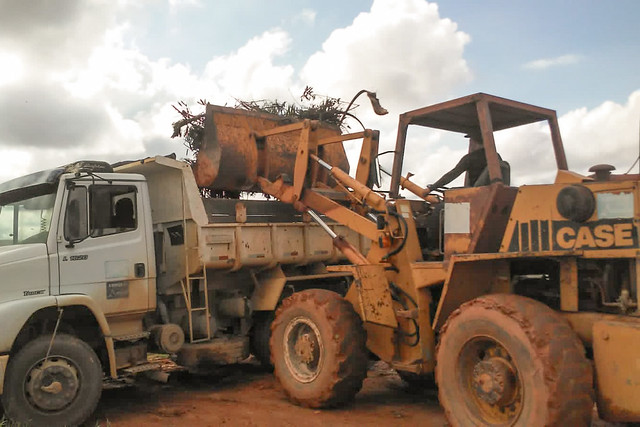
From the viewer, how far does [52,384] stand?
6230 mm

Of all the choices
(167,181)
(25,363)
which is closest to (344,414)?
(25,363)

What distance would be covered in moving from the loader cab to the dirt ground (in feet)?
5.98

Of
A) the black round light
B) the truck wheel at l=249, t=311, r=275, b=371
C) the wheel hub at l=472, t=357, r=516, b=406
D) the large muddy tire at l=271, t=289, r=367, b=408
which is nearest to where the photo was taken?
the black round light

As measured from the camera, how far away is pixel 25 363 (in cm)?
615

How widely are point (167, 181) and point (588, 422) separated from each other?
228 inches

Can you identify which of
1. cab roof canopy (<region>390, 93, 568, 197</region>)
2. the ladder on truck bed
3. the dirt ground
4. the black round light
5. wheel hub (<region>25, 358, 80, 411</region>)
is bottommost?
the dirt ground

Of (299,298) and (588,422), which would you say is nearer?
(588,422)

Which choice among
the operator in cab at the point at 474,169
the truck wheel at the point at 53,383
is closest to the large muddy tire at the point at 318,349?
Result: the operator in cab at the point at 474,169

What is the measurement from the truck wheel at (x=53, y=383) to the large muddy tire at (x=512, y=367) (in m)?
3.64

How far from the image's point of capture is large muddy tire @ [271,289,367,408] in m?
6.57

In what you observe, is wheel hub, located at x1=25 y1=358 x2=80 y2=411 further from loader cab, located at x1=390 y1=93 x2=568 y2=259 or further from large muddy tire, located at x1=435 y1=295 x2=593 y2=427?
loader cab, located at x1=390 y1=93 x2=568 y2=259

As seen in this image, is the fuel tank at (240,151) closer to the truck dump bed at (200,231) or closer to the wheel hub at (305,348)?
the truck dump bed at (200,231)

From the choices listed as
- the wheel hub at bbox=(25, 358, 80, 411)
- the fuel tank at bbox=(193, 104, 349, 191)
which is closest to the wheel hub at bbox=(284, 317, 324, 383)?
the wheel hub at bbox=(25, 358, 80, 411)

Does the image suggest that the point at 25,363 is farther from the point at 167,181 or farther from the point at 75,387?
the point at 167,181
